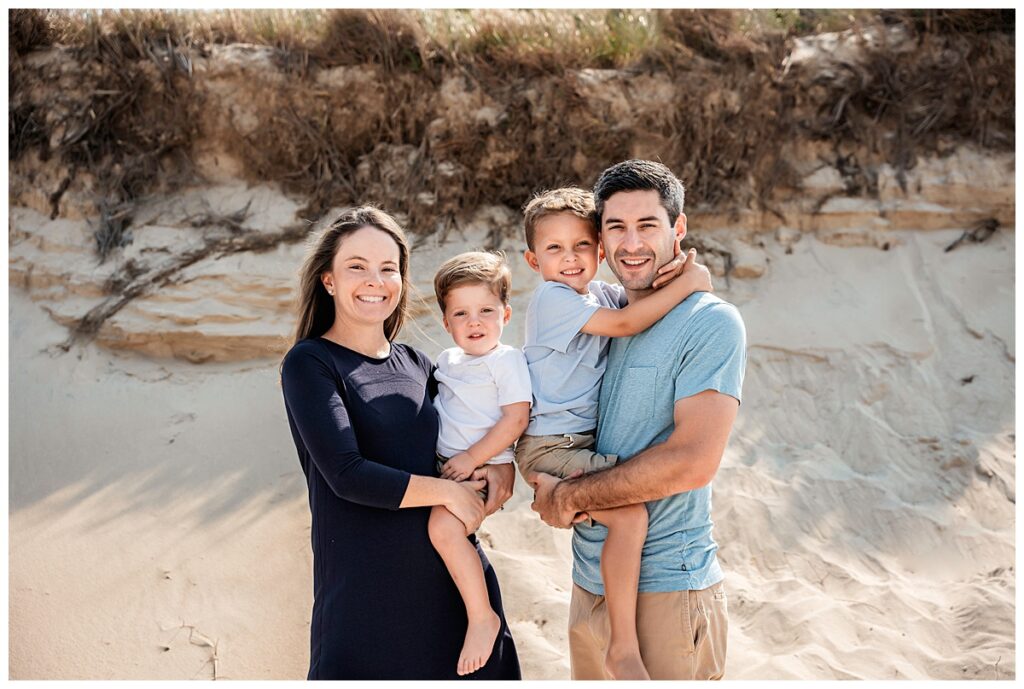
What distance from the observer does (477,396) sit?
2.90 metres

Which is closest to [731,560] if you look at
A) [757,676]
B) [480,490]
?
[757,676]

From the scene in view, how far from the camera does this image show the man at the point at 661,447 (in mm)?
2494

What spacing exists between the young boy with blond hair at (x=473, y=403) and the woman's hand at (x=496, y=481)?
3 cm

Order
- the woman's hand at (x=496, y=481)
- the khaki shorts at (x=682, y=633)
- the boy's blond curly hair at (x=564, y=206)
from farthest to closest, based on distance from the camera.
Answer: the boy's blond curly hair at (x=564, y=206)
the woman's hand at (x=496, y=481)
the khaki shorts at (x=682, y=633)

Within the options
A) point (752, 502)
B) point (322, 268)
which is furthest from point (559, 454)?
point (752, 502)

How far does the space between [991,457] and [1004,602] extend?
60.6 inches

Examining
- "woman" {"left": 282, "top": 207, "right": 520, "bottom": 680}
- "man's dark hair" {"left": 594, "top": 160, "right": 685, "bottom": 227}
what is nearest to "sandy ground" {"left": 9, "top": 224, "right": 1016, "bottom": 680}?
"woman" {"left": 282, "top": 207, "right": 520, "bottom": 680}

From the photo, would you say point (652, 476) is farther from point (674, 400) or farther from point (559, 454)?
point (559, 454)

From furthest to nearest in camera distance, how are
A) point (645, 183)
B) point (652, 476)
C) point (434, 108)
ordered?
point (434, 108) → point (645, 183) → point (652, 476)

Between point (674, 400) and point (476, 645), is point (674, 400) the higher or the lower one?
the higher one

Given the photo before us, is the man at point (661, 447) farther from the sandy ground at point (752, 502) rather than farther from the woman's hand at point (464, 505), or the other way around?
the sandy ground at point (752, 502)

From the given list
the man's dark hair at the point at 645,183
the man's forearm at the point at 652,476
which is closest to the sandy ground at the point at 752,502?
the man's forearm at the point at 652,476

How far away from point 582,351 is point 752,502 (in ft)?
11.1

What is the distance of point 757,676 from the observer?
447 centimetres
